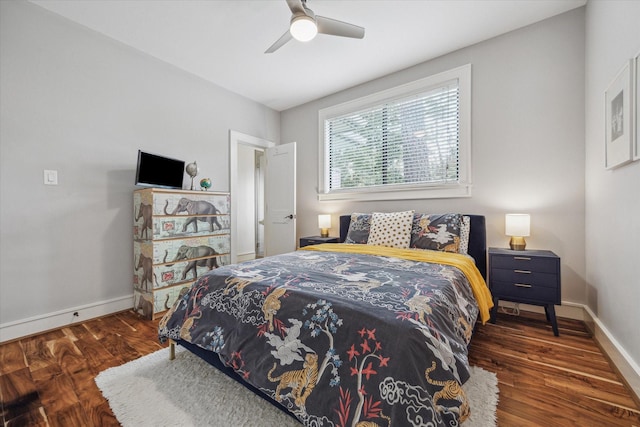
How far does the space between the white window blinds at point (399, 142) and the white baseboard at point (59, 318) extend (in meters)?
2.99

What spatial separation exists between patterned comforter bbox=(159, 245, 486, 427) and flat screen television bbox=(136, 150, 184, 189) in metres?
1.66

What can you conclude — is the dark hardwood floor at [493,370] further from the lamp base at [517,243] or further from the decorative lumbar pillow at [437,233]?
the decorative lumbar pillow at [437,233]

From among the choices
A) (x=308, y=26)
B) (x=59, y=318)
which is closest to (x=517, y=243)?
(x=308, y=26)

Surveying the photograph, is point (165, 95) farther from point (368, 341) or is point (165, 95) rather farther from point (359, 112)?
point (368, 341)

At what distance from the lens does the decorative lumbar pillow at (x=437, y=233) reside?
253 centimetres

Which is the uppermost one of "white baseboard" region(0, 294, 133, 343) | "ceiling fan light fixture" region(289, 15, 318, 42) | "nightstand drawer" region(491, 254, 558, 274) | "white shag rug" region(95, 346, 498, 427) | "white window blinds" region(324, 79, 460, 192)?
"ceiling fan light fixture" region(289, 15, 318, 42)

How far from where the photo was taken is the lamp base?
2480 mm

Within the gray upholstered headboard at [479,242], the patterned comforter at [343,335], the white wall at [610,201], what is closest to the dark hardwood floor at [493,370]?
the white wall at [610,201]

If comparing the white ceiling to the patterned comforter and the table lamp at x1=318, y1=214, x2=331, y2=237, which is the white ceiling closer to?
the table lamp at x1=318, y1=214, x2=331, y2=237

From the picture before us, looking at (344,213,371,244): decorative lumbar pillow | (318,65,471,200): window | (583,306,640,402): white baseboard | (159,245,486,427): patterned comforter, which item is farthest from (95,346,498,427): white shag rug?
(318,65,471,200): window

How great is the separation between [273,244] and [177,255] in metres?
1.65

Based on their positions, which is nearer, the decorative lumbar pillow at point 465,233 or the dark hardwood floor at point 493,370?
the dark hardwood floor at point 493,370

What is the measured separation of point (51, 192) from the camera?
2379 mm

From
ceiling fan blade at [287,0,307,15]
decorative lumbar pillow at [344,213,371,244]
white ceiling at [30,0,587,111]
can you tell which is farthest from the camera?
decorative lumbar pillow at [344,213,371,244]
